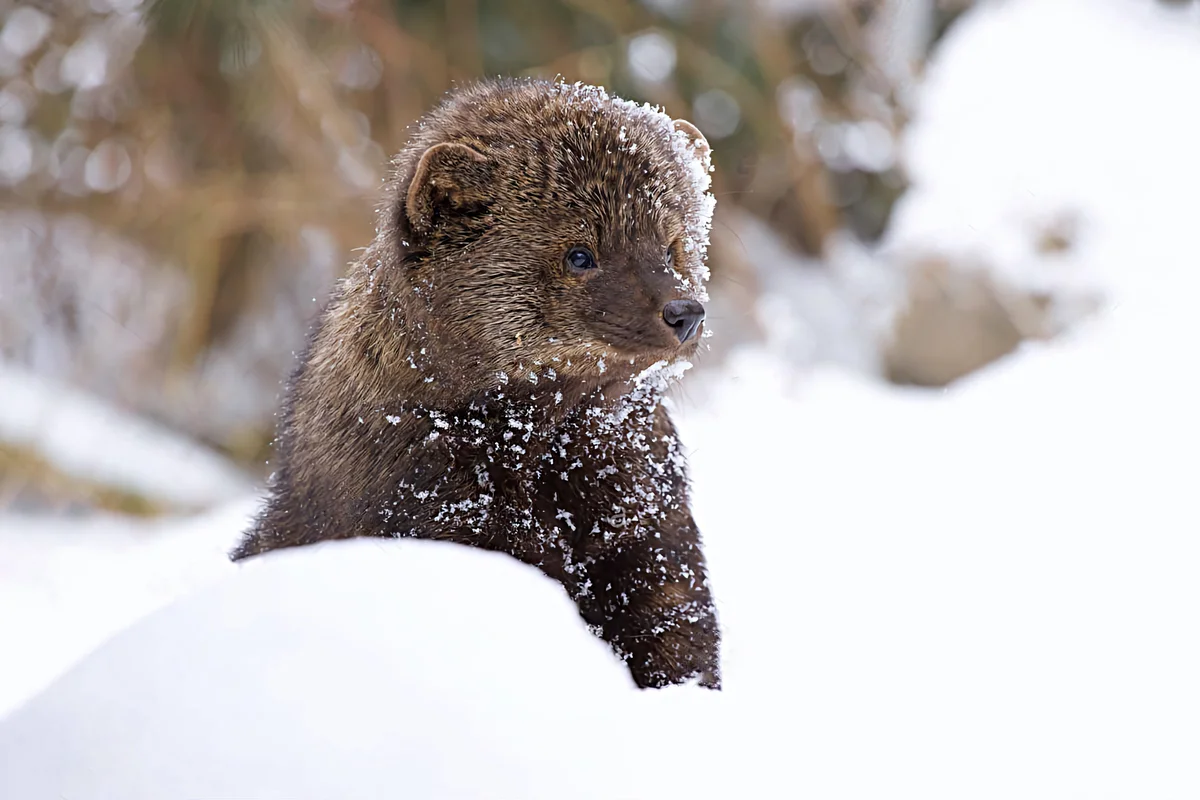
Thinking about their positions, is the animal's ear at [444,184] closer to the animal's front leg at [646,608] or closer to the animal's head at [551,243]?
the animal's head at [551,243]

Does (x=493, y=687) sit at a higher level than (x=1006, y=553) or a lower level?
lower

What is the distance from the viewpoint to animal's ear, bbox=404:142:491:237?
8.16 feet

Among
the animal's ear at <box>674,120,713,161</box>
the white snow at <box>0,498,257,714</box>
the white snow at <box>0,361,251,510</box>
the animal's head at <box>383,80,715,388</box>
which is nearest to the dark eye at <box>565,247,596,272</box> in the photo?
the animal's head at <box>383,80,715,388</box>

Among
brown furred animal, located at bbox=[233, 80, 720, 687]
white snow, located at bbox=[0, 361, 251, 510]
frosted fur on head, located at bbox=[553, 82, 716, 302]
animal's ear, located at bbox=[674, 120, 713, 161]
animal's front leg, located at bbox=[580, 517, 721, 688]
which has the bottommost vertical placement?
animal's front leg, located at bbox=[580, 517, 721, 688]

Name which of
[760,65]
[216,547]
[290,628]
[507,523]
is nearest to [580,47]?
[760,65]

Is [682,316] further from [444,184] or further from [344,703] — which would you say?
[344,703]

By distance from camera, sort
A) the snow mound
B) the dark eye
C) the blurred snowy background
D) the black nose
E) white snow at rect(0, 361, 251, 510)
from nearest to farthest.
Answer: the snow mound < the black nose < the dark eye < the blurred snowy background < white snow at rect(0, 361, 251, 510)

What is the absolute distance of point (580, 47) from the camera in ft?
22.5

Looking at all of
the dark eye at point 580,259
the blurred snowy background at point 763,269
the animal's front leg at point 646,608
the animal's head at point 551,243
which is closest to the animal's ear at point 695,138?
the animal's head at point 551,243

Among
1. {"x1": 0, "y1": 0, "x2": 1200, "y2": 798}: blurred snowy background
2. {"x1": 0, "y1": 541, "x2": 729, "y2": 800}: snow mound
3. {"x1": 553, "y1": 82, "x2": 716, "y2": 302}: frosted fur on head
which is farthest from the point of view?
{"x1": 0, "y1": 0, "x2": 1200, "y2": 798}: blurred snowy background

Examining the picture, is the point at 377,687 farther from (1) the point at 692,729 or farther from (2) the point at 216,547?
(2) the point at 216,547

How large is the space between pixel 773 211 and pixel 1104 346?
3213 millimetres

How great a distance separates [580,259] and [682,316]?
0.27 m

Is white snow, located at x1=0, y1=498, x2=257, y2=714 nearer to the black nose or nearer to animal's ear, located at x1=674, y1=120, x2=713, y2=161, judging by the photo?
the black nose
